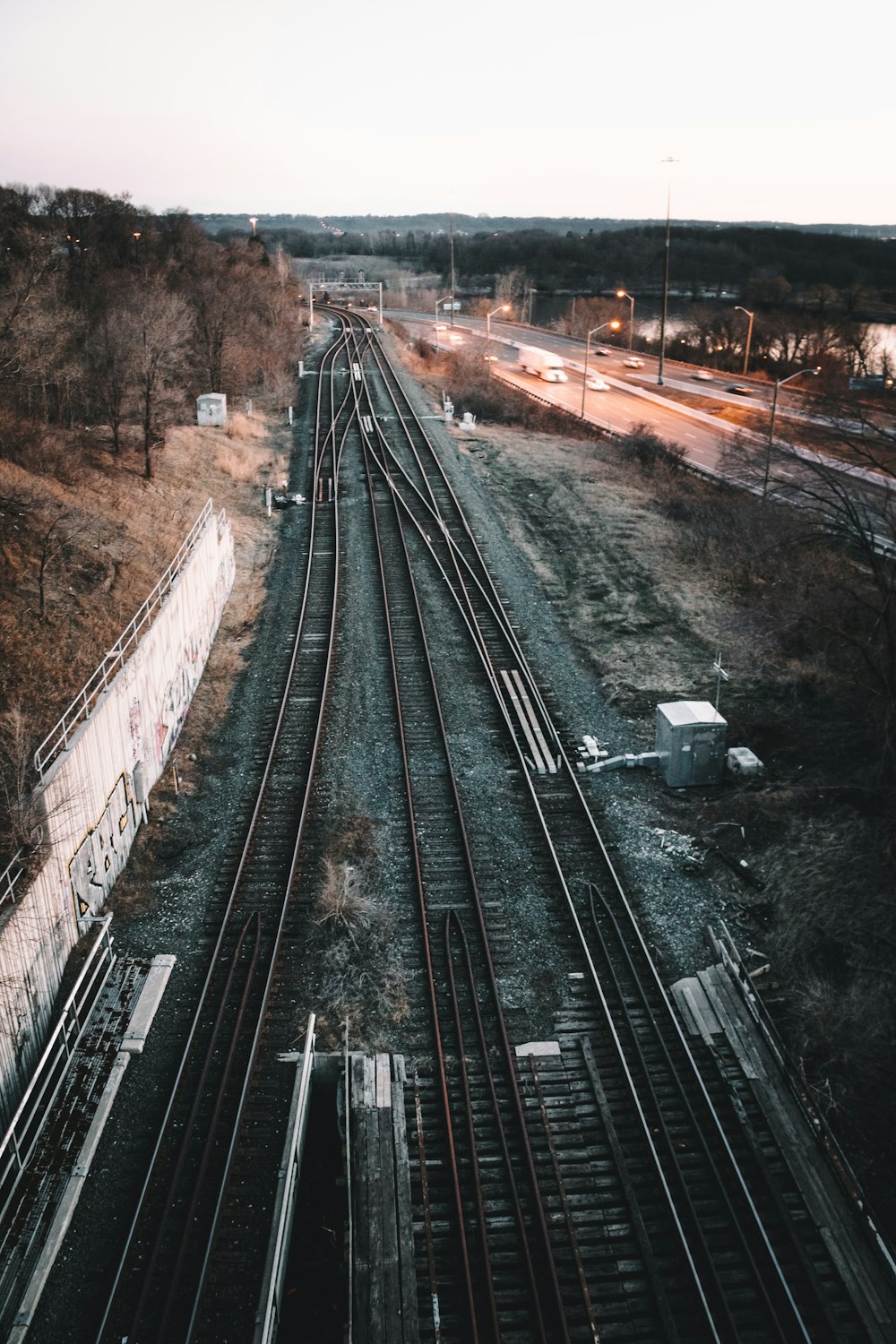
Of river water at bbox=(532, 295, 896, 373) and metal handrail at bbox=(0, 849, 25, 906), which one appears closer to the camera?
metal handrail at bbox=(0, 849, 25, 906)

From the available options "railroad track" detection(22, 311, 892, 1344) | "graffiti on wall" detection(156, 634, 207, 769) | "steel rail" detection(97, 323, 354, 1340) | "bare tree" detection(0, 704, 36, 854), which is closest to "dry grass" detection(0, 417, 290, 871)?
"graffiti on wall" detection(156, 634, 207, 769)

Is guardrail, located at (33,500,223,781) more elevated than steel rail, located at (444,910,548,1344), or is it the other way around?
guardrail, located at (33,500,223,781)

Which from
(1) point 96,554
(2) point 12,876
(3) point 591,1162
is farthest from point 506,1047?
(1) point 96,554

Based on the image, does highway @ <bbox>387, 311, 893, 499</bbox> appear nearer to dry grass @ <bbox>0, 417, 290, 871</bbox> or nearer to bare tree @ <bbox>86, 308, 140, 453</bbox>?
dry grass @ <bbox>0, 417, 290, 871</bbox>

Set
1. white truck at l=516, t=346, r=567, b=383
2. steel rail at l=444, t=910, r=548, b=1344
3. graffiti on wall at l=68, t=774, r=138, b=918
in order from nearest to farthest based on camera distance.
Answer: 1. steel rail at l=444, t=910, r=548, b=1344
2. graffiti on wall at l=68, t=774, r=138, b=918
3. white truck at l=516, t=346, r=567, b=383

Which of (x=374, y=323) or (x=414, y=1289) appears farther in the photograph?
(x=374, y=323)

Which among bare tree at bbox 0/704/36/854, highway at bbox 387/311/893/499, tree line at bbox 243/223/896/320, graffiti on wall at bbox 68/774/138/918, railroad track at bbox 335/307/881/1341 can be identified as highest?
→ tree line at bbox 243/223/896/320

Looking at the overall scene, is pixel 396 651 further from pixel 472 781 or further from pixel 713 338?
pixel 713 338

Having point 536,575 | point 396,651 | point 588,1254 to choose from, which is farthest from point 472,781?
point 536,575
